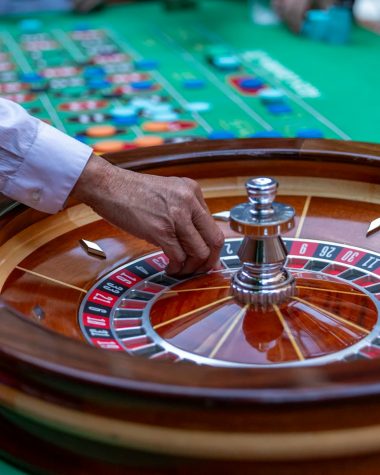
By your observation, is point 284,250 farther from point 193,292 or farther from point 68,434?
point 68,434

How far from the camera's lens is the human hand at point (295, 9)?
3.67m

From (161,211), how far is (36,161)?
0.22 m

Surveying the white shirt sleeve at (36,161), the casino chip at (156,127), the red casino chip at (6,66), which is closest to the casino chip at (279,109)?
the casino chip at (156,127)

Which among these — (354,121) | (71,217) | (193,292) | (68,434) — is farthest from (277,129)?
(68,434)

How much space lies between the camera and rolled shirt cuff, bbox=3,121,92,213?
4.24 feet

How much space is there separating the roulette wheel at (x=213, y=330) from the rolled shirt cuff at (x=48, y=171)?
0.13 ft

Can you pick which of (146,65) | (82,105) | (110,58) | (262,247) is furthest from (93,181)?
(110,58)

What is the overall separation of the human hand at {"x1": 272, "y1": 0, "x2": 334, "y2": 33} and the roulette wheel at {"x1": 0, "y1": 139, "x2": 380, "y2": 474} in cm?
228

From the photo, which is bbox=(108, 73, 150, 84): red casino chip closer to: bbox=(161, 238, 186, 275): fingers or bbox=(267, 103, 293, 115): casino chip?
bbox=(267, 103, 293, 115): casino chip

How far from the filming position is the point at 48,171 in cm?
130

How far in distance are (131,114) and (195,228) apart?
1477 millimetres

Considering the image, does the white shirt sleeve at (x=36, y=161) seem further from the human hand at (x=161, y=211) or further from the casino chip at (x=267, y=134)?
the casino chip at (x=267, y=134)

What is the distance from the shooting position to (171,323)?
1.13 m

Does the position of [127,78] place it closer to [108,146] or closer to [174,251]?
[108,146]
